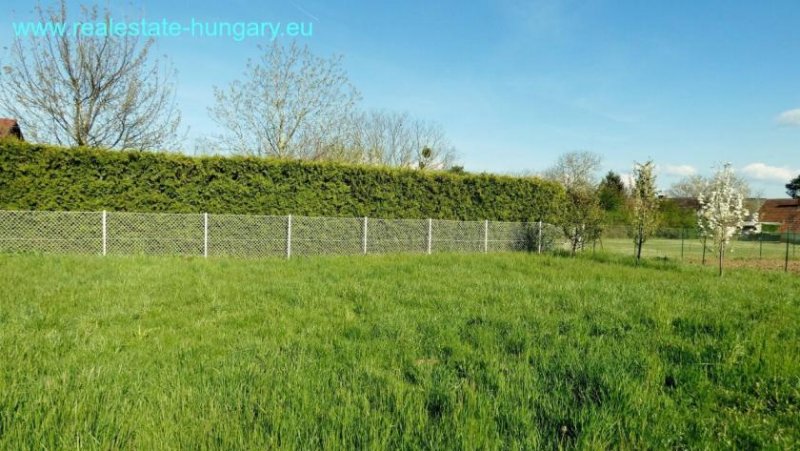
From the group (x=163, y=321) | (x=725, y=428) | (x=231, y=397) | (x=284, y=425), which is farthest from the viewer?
(x=163, y=321)

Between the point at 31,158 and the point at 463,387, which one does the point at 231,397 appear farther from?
the point at 31,158

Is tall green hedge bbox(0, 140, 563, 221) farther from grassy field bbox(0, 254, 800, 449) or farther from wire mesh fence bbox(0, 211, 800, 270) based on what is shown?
grassy field bbox(0, 254, 800, 449)

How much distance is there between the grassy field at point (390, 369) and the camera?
211cm

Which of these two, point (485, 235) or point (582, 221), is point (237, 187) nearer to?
point (485, 235)

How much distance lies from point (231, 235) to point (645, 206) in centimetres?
1352

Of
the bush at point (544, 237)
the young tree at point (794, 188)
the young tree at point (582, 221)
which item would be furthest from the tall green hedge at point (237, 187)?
the young tree at point (794, 188)

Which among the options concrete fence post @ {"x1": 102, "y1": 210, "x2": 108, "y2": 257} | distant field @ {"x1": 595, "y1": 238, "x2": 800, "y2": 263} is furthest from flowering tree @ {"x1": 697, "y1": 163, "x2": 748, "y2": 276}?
concrete fence post @ {"x1": 102, "y1": 210, "x2": 108, "y2": 257}

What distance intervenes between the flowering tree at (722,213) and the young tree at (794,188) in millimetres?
58457

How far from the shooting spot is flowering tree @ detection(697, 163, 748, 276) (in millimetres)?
11773

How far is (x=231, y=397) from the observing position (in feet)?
8.11

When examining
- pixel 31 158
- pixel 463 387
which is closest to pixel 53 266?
pixel 31 158

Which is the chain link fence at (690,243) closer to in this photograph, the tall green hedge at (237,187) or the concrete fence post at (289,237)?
the tall green hedge at (237,187)

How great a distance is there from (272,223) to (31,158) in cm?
598

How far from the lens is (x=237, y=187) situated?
12.0 m
